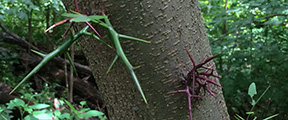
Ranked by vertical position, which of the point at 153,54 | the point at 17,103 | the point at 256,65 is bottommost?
the point at 256,65

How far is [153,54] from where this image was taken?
Answer: 1.81 feet

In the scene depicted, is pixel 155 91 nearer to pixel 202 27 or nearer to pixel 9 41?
pixel 202 27

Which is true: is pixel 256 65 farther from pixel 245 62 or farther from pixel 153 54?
pixel 153 54

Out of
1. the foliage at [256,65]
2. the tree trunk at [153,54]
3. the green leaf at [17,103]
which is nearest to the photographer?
the tree trunk at [153,54]

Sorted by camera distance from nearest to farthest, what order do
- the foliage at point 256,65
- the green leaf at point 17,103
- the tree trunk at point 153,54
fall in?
1. the tree trunk at point 153,54
2. the green leaf at point 17,103
3. the foliage at point 256,65

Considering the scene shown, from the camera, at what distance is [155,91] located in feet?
1.86

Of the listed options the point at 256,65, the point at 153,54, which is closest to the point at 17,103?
the point at 153,54

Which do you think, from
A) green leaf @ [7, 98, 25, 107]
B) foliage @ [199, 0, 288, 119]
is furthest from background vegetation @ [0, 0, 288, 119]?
green leaf @ [7, 98, 25, 107]

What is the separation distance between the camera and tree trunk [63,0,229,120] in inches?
21.2

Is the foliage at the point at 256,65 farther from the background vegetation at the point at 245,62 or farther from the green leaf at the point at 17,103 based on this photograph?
the green leaf at the point at 17,103

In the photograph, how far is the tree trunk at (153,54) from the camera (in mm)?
540

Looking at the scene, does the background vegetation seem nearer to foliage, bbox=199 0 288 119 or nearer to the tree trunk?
foliage, bbox=199 0 288 119

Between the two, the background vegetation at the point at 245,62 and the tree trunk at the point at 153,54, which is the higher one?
the tree trunk at the point at 153,54

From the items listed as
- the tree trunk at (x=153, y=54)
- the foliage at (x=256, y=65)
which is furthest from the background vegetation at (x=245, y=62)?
the tree trunk at (x=153, y=54)
